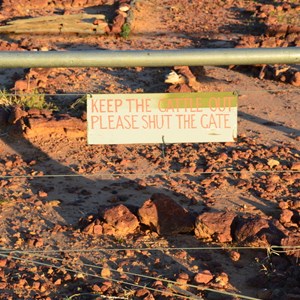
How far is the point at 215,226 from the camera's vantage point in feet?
18.9

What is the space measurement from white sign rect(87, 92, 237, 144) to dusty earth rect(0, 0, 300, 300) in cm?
79

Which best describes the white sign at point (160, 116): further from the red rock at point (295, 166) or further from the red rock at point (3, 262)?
the red rock at point (295, 166)

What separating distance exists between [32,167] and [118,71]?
3.27m

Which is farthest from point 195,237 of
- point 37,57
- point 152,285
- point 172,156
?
point 37,57

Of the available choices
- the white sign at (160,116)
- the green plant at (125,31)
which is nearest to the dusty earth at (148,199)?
the white sign at (160,116)

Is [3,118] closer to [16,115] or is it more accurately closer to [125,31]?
[16,115]

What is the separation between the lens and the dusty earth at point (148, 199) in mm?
Result: 5125

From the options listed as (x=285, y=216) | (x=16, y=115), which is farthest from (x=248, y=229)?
(x=16, y=115)

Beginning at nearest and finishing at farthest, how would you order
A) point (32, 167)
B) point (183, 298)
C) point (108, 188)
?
point (183, 298) < point (108, 188) < point (32, 167)

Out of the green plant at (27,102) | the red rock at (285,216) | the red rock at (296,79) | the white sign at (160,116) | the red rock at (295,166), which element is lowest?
the red rock at (296,79)

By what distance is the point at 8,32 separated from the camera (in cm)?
1300

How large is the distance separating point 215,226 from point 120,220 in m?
0.71

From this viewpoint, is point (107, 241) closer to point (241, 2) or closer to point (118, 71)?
point (118, 71)

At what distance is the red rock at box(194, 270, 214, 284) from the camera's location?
199 inches
